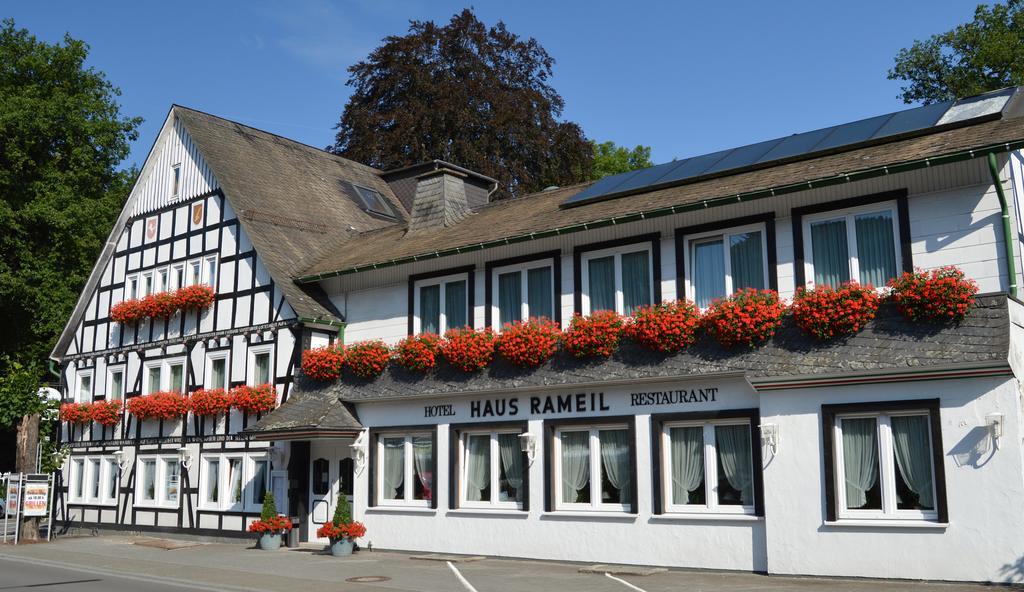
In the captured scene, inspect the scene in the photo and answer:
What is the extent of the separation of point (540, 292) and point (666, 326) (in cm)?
372

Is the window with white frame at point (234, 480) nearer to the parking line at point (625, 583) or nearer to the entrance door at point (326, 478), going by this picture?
the entrance door at point (326, 478)

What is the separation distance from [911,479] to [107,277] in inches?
912

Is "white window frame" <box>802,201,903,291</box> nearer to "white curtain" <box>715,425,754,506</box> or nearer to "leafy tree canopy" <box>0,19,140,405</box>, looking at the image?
"white curtain" <box>715,425,754,506</box>

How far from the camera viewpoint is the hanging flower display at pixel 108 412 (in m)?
27.0

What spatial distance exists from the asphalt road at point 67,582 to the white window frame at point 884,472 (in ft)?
31.7

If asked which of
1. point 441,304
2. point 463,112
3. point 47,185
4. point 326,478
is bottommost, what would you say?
point 326,478

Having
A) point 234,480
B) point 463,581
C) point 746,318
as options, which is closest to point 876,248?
point 746,318

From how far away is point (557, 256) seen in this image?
19469mm

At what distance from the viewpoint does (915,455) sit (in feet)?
46.8

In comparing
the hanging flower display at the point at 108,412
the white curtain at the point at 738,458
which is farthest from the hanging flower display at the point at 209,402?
the white curtain at the point at 738,458

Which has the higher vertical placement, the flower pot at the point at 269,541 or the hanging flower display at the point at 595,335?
the hanging flower display at the point at 595,335

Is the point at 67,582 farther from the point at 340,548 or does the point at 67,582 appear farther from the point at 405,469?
the point at 405,469

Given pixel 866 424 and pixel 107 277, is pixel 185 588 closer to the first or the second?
pixel 866 424

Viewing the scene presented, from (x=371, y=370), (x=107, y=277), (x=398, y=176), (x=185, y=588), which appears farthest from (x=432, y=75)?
(x=185, y=588)
